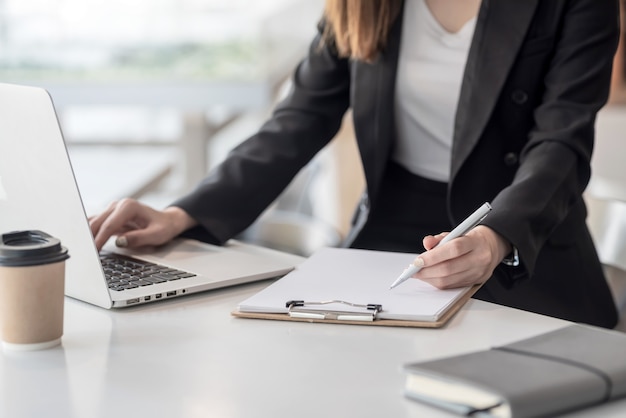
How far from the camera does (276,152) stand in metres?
1.65

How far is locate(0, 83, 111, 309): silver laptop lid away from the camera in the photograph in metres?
0.98

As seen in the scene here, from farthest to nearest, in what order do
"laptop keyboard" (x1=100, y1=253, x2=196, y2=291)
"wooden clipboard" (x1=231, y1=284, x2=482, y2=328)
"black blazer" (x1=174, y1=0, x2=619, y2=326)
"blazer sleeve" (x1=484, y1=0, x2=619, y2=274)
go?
"black blazer" (x1=174, y1=0, x2=619, y2=326) → "blazer sleeve" (x1=484, y1=0, x2=619, y2=274) → "laptop keyboard" (x1=100, y1=253, x2=196, y2=291) → "wooden clipboard" (x1=231, y1=284, x2=482, y2=328)

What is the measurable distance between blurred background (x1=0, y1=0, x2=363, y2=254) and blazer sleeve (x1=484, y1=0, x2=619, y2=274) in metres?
2.45

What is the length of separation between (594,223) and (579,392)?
1.02 m

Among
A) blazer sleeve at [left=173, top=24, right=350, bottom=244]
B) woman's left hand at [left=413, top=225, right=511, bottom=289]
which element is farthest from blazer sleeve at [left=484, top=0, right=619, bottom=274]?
blazer sleeve at [left=173, top=24, right=350, bottom=244]

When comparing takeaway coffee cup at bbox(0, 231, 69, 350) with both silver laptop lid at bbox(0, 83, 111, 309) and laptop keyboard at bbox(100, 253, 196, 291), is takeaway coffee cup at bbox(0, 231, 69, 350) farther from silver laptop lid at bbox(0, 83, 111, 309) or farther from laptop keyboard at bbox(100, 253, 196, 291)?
laptop keyboard at bbox(100, 253, 196, 291)

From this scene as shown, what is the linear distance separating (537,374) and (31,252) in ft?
1.58

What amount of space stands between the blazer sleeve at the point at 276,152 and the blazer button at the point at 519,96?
1.16ft

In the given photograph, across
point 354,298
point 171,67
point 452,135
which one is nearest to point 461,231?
point 354,298

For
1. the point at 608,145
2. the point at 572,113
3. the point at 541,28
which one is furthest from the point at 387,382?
the point at 608,145

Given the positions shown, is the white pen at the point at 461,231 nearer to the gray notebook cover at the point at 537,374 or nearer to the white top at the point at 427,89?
the gray notebook cover at the point at 537,374

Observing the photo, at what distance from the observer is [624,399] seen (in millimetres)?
806

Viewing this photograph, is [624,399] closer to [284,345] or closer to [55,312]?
[284,345]

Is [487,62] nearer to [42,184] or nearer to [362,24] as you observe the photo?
[362,24]
